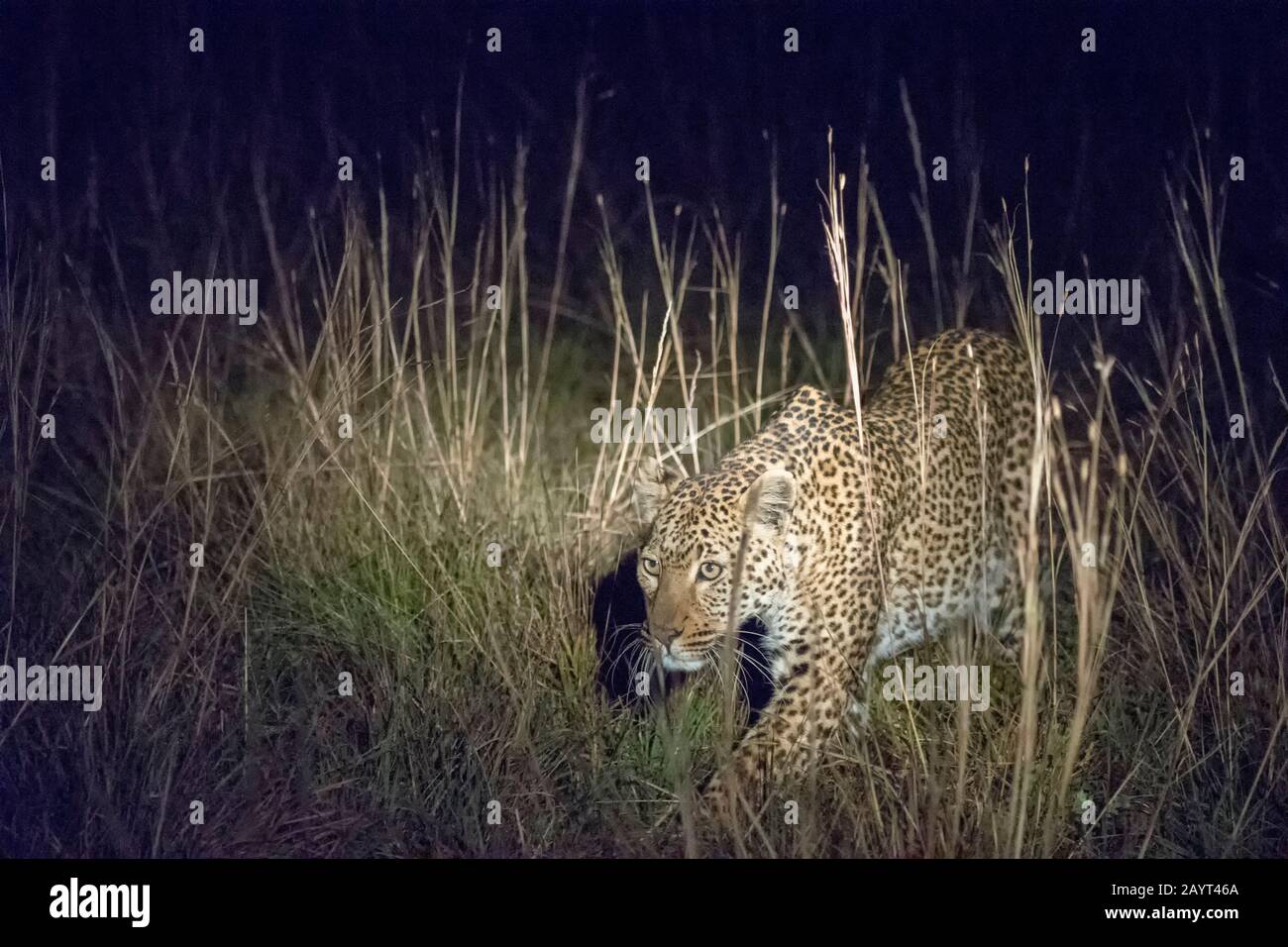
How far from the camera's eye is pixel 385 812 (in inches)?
223

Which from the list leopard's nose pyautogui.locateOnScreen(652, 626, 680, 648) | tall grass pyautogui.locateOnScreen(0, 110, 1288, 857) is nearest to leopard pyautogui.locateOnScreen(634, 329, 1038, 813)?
leopard's nose pyautogui.locateOnScreen(652, 626, 680, 648)

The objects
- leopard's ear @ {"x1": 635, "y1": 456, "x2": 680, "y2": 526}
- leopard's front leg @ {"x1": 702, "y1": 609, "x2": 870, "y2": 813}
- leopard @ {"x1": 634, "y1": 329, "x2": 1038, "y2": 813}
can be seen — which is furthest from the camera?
leopard's ear @ {"x1": 635, "y1": 456, "x2": 680, "y2": 526}

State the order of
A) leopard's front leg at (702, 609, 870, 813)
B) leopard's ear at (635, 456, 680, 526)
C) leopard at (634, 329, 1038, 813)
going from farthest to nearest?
leopard's ear at (635, 456, 680, 526) → leopard at (634, 329, 1038, 813) → leopard's front leg at (702, 609, 870, 813)

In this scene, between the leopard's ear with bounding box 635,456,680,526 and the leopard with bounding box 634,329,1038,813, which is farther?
the leopard's ear with bounding box 635,456,680,526

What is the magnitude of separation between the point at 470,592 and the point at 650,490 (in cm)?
80

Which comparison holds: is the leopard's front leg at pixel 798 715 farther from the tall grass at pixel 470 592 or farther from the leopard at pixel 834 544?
the tall grass at pixel 470 592

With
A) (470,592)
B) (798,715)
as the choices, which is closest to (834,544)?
(798,715)

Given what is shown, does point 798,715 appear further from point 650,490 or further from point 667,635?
point 650,490

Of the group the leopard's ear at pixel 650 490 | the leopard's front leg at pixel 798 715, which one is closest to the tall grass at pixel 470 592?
the leopard's front leg at pixel 798 715

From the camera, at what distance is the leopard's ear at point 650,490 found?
609 centimetres

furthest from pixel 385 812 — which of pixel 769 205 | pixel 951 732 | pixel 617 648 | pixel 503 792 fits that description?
pixel 769 205

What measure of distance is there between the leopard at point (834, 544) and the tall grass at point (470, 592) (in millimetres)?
179

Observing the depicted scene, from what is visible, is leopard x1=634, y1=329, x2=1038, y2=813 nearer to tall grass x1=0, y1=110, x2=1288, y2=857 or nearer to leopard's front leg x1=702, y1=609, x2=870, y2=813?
leopard's front leg x1=702, y1=609, x2=870, y2=813

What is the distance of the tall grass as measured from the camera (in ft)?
18.4
